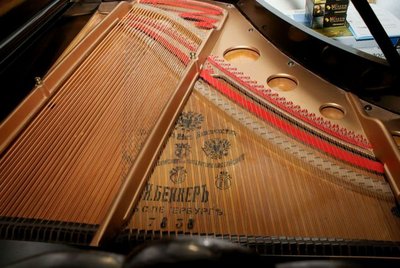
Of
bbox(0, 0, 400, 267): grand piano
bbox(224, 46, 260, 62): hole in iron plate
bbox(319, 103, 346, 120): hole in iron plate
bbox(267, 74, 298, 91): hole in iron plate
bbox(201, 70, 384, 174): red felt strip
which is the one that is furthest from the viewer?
bbox(224, 46, 260, 62): hole in iron plate

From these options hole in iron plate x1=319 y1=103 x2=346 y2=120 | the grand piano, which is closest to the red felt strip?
the grand piano

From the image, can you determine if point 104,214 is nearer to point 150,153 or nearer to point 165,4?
point 150,153

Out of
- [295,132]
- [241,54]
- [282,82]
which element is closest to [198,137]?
[295,132]

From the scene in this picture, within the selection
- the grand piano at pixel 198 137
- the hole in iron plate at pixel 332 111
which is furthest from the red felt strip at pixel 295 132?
the hole in iron plate at pixel 332 111

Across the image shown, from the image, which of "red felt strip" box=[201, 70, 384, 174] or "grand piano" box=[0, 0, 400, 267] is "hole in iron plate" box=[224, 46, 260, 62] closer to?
"grand piano" box=[0, 0, 400, 267]

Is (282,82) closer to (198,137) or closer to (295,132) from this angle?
(295,132)

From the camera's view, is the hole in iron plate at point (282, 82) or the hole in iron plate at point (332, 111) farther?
the hole in iron plate at point (282, 82)

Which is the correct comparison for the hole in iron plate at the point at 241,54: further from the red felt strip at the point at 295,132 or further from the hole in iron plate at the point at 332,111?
the hole in iron plate at the point at 332,111

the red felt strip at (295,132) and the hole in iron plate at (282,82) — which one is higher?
the hole in iron plate at (282,82)

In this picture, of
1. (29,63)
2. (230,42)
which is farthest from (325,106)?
(29,63)

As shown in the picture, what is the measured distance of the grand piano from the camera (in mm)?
1246

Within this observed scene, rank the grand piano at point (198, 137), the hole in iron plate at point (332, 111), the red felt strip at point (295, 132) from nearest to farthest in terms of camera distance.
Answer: the grand piano at point (198, 137)
the red felt strip at point (295, 132)
the hole in iron plate at point (332, 111)

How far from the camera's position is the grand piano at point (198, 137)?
1246 mm

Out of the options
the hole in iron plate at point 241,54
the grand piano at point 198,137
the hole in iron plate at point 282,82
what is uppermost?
the hole in iron plate at point 241,54
